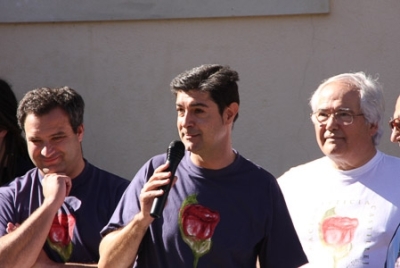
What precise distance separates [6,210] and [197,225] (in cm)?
106

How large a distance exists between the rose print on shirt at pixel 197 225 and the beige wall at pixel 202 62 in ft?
7.05

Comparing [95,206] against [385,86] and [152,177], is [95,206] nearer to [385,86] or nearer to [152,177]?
[152,177]

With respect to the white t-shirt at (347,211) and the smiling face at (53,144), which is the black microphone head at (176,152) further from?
the white t-shirt at (347,211)

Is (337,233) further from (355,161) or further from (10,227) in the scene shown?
(10,227)

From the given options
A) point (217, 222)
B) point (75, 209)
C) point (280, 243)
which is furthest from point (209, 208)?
point (75, 209)

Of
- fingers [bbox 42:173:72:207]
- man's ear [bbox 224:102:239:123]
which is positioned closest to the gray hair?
man's ear [bbox 224:102:239:123]

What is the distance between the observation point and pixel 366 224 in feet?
18.3

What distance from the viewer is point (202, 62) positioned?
726 cm

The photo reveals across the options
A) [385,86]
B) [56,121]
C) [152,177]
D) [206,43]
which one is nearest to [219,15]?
[206,43]

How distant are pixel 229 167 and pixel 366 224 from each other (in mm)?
870

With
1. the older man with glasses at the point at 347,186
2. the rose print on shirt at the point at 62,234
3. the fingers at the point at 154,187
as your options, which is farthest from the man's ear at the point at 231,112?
the rose print on shirt at the point at 62,234

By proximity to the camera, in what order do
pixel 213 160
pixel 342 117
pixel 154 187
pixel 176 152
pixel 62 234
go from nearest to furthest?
pixel 154 187, pixel 176 152, pixel 213 160, pixel 62 234, pixel 342 117

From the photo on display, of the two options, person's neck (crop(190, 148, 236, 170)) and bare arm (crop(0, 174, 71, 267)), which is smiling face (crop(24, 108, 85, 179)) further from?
person's neck (crop(190, 148, 236, 170))

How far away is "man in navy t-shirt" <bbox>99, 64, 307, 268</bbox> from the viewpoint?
5.00 m
